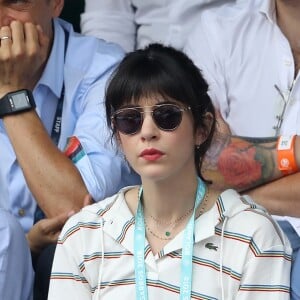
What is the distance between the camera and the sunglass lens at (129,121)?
2.29m

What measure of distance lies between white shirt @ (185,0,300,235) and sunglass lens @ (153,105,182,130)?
32.4 inches

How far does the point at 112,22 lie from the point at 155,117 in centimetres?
163

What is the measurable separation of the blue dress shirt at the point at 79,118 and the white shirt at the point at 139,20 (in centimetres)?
52

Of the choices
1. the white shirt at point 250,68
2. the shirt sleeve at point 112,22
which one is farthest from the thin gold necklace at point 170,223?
the shirt sleeve at point 112,22

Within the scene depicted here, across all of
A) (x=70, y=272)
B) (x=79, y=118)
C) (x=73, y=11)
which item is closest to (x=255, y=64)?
(x=79, y=118)

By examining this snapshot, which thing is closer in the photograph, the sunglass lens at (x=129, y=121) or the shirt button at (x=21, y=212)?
the sunglass lens at (x=129, y=121)

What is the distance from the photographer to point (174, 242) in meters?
2.37

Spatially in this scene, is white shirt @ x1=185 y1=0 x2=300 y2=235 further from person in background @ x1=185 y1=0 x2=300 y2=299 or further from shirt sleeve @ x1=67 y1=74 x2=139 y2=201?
shirt sleeve @ x1=67 y1=74 x2=139 y2=201

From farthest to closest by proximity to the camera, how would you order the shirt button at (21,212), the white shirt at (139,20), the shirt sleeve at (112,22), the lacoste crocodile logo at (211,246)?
the shirt sleeve at (112,22) < the white shirt at (139,20) < the shirt button at (21,212) < the lacoste crocodile logo at (211,246)

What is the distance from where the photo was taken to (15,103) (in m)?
2.94

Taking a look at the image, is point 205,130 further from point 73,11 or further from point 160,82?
point 73,11

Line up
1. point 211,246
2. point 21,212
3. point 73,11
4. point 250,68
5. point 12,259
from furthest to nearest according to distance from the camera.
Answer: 1. point 73,11
2. point 250,68
3. point 21,212
4. point 12,259
5. point 211,246

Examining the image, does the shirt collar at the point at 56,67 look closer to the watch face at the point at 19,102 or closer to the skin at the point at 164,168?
the watch face at the point at 19,102

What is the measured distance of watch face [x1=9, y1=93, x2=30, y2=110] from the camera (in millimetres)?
2936
